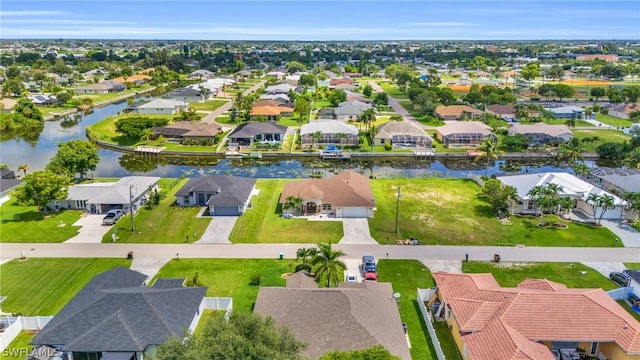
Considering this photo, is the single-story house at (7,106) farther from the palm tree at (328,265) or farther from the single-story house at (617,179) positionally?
the single-story house at (617,179)

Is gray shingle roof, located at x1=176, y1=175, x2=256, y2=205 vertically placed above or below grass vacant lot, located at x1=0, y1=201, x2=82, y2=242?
above

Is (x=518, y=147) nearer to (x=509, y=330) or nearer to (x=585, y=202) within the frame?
(x=585, y=202)

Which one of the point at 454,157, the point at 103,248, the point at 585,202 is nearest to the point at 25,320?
the point at 103,248

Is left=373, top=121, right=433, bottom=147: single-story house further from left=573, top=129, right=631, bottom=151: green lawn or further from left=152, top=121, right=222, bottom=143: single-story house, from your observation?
left=152, top=121, right=222, bottom=143: single-story house

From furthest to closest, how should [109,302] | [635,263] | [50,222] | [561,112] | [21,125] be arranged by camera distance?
[561,112] < [21,125] < [50,222] < [635,263] < [109,302]

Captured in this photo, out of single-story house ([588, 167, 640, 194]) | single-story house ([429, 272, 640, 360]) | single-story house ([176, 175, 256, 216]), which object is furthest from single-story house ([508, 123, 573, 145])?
single-story house ([429, 272, 640, 360])
